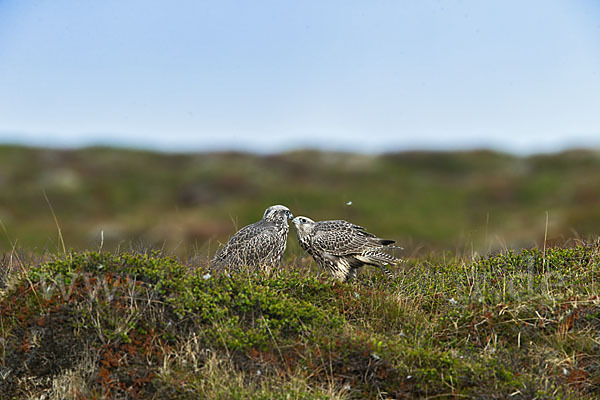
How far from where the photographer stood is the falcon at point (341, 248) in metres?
7.69

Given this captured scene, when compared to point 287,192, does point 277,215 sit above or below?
above

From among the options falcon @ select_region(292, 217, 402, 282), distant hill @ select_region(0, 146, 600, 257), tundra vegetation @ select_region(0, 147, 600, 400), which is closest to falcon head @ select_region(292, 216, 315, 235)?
falcon @ select_region(292, 217, 402, 282)

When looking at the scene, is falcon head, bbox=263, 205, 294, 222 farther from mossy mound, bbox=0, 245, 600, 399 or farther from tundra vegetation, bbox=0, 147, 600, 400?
mossy mound, bbox=0, 245, 600, 399

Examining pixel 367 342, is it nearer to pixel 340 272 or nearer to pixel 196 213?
pixel 340 272

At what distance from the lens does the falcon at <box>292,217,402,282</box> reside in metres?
7.69

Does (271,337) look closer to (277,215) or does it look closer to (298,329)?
(298,329)

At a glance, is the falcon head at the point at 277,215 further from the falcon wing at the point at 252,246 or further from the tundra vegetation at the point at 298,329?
the tundra vegetation at the point at 298,329

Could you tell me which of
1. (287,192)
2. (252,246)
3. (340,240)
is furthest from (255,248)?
(287,192)

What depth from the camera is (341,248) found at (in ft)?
25.1

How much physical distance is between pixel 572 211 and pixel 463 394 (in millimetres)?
21960

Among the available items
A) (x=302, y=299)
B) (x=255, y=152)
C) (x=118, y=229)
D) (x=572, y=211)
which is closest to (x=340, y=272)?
(x=302, y=299)

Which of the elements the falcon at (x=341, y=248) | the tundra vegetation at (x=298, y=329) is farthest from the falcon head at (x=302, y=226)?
the tundra vegetation at (x=298, y=329)

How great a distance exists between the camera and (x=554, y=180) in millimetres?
35719

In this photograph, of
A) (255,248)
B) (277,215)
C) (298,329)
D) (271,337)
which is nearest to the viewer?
(271,337)
